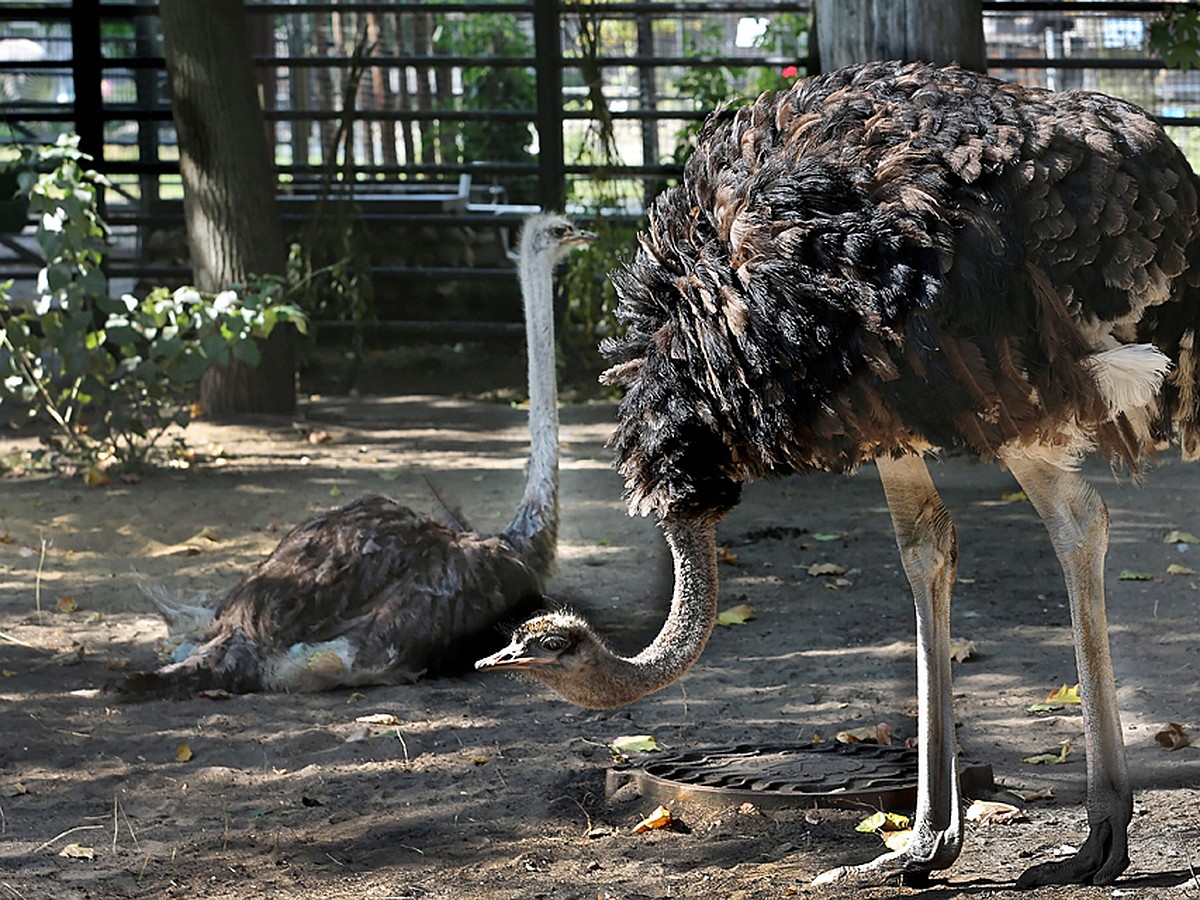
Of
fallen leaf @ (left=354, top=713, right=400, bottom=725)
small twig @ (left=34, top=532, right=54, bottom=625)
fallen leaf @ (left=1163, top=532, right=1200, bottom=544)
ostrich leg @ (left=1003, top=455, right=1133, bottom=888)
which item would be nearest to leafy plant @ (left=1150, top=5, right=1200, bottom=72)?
fallen leaf @ (left=1163, top=532, right=1200, bottom=544)

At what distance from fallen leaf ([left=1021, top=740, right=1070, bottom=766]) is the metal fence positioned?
5.46 metres

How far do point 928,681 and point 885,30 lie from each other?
3075 mm

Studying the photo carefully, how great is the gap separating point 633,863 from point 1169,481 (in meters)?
4.09

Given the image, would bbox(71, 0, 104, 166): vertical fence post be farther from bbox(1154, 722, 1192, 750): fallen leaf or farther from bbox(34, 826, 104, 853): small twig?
bbox(1154, 722, 1192, 750): fallen leaf

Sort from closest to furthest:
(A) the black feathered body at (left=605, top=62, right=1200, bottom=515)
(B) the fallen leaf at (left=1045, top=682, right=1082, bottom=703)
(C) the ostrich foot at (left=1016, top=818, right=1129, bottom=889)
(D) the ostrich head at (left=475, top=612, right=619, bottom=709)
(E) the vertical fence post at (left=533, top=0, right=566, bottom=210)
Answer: (A) the black feathered body at (left=605, top=62, right=1200, bottom=515), (C) the ostrich foot at (left=1016, top=818, right=1129, bottom=889), (D) the ostrich head at (left=475, top=612, right=619, bottom=709), (B) the fallen leaf at (left=1045, top=682, right=1082, bottom=703), (E) the vertical fence post at (left=533, top=0, right=566, bottom=210)

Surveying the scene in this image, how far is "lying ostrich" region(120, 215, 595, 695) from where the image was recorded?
14.8 feet

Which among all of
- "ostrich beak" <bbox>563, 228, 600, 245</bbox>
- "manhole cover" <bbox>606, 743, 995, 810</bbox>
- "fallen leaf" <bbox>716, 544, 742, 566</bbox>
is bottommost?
"manhole cover" <bbox>606, 743, 995, 810</bbox>

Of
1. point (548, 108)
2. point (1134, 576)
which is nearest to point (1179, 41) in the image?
point (1134, 576)

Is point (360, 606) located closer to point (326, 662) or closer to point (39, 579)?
point (326, 662)

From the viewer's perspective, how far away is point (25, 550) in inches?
230

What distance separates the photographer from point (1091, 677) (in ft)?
9.84

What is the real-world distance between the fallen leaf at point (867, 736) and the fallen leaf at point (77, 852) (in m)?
1.75

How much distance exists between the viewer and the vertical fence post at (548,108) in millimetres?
9375

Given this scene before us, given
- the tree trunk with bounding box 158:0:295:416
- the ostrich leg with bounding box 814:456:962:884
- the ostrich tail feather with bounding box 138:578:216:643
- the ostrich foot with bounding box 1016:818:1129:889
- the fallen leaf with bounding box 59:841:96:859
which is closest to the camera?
the ostrich foot with bounding box 1016:818:1129:889
